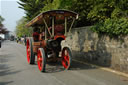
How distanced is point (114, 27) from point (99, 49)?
5.29 ft

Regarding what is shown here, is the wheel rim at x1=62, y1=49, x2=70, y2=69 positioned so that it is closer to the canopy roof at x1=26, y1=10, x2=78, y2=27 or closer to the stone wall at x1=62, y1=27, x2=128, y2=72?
the canopy roof at x1=26, y1=10, x2=78, y2=27

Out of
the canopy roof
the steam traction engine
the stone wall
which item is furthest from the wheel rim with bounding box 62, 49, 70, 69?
the stone wall

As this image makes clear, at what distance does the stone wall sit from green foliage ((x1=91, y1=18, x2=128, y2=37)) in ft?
0.84

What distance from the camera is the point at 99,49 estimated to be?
7934mm

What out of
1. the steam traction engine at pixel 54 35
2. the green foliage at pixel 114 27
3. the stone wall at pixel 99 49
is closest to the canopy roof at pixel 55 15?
the steam traction engine at pixel 54 35

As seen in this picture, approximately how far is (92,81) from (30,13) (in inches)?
896

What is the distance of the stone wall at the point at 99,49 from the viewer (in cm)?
644

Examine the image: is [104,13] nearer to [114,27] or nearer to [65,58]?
[114,27]

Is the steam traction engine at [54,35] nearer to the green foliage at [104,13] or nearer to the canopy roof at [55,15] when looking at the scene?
the canopy roof at [55,15]

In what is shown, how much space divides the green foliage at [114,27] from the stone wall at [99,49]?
26 centimetres

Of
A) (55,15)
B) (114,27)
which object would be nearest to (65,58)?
(55,15)

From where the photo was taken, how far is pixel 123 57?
20.9 feet

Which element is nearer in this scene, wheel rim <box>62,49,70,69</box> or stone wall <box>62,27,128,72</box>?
stone wall <box>62,27,128,72</box>

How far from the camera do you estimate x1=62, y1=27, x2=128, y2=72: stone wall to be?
6.44 m
